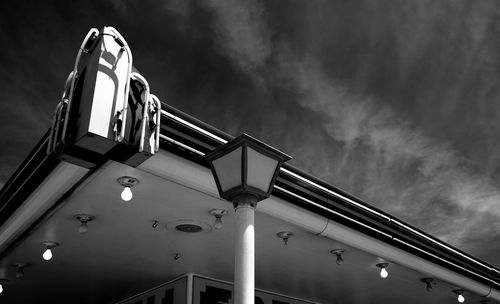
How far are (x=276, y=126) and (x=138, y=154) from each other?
7.22m

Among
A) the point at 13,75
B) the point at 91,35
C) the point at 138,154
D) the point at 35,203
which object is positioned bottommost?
the point at 138,154

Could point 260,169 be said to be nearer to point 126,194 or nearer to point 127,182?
point 126,194

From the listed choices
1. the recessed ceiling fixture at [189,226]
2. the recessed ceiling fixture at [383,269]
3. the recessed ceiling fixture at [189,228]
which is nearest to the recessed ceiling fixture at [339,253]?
the recessed ceiling fixture at [383,269]

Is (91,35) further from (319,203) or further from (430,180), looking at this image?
(430,180)

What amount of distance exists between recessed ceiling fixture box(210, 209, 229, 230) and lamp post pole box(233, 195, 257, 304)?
2.95 m

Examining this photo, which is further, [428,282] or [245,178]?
[428,282]

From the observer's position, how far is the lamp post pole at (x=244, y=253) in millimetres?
3668

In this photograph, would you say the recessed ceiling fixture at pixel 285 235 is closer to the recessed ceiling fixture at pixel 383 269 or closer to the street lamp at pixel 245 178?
the recessed ceiling fixture at pixel 383 269

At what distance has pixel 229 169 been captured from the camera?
13.4ft

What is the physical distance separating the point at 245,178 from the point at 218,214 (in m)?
3.21

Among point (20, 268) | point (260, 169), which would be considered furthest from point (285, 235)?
point (20, 268)

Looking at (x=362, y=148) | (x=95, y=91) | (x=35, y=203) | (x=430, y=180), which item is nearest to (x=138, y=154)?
(x=95, y=91)

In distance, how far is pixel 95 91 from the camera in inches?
160

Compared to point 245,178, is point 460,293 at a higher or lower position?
higher
